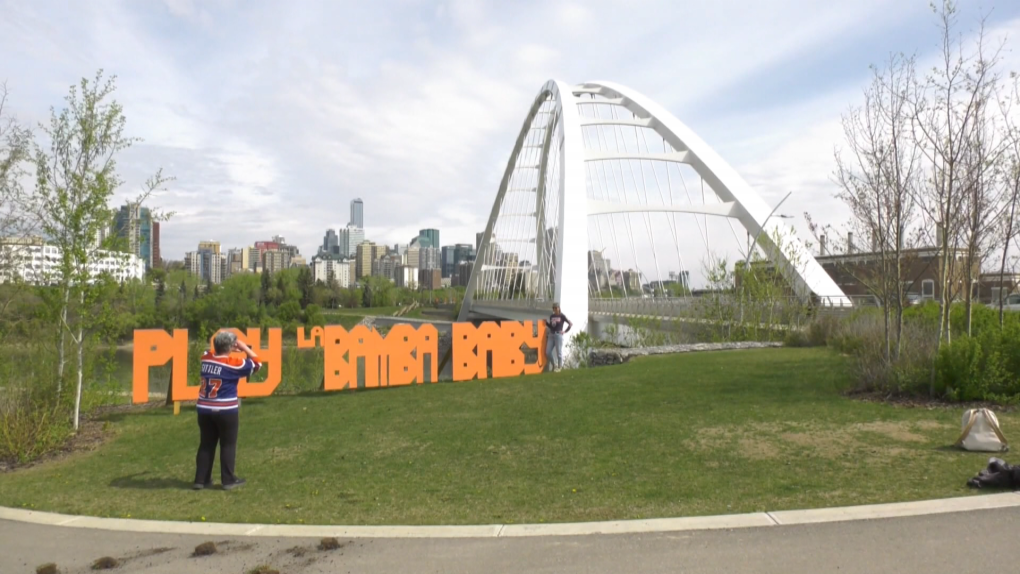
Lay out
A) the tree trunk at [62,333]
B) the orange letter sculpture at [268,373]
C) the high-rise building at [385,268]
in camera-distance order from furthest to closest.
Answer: the high-rise building at [385,268]
the orange letter sculpture at [268,373]
the tree trunk at [62,333]

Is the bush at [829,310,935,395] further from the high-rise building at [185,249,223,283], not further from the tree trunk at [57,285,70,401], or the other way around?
the high-rise building at [185,249,223,283]

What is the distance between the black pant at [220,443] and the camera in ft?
21.9

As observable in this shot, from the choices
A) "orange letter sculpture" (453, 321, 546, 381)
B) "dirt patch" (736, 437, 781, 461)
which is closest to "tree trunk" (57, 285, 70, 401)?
"orange letter sculpture" (453, 321, 546, 381)

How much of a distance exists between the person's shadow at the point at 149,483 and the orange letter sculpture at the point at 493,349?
27.2ft

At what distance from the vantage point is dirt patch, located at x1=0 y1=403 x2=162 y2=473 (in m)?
8.42

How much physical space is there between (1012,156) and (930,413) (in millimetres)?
4907

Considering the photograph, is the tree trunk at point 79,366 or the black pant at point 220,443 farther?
the tree trunk at point 79,366

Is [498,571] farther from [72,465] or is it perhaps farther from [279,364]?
[279,364]

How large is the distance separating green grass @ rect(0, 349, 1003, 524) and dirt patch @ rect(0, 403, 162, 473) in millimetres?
283

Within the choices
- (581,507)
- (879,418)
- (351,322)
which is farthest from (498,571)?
(351,322)

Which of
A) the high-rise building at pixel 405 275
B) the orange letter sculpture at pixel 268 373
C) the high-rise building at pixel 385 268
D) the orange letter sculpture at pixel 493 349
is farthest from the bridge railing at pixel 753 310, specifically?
the high-rise building at pixel 385 268

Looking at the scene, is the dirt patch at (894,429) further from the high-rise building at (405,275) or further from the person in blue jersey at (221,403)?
the high-rise building at (405,275)

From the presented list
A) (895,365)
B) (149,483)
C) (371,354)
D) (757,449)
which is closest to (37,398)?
(149,483)

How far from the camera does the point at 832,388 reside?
1095cm
